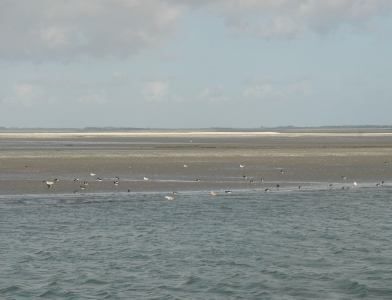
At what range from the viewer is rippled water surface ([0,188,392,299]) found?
14617 mm

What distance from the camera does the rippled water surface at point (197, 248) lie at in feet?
48.0

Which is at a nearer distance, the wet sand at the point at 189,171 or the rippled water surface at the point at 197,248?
the rippled water surface at the point at 197,248

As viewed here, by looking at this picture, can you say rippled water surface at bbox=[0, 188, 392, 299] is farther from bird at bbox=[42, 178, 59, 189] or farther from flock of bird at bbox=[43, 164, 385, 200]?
bird at bbox=[42, 178, 59, 189]

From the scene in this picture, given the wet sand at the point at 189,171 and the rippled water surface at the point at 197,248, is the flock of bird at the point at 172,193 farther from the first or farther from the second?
the rippled water surface at the point at 197,248

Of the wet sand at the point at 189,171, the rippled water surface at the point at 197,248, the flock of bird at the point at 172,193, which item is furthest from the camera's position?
the wet sand at the point at 189,171

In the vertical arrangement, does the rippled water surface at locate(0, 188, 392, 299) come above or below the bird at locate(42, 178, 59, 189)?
below

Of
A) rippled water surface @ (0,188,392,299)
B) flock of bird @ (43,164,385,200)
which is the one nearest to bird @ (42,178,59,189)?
flock of bird @ (43,164,385,200)

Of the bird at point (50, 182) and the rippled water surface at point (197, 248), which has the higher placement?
the bird at point (50, 182)

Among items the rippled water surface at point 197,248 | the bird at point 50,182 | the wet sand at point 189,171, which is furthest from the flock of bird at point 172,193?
the rippled water surface at point 197,248

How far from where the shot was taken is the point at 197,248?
1862 cm

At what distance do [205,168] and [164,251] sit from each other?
24797 mm

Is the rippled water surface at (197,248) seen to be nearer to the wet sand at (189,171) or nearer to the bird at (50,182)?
the bird at (50,182)

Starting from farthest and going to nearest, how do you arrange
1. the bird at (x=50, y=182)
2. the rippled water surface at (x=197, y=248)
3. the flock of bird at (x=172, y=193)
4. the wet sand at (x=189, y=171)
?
the wet sand at (x=189, y=171) < the bird at (x=50, y=182) < the flock of bird at (x=172, y=193) < the rippled water surface at (x=197, y=248)

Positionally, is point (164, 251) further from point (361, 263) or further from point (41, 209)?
point (41, 209)
